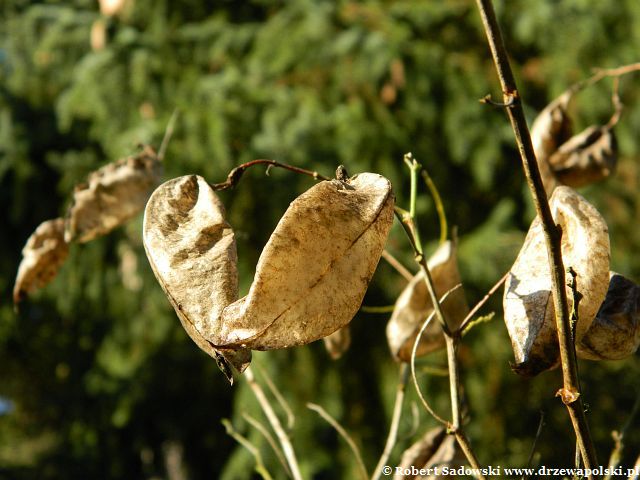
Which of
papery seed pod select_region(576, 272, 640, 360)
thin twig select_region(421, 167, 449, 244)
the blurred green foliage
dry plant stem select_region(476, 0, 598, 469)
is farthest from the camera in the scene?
the blurred green foliage

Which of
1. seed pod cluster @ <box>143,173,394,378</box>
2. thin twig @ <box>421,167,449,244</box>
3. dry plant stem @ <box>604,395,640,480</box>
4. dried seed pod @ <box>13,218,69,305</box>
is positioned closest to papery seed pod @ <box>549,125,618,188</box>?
thin twig @ <box>421,167,449,244</box>

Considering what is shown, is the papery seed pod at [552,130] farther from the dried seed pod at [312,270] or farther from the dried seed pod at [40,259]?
the dried seed pod at [40,259]

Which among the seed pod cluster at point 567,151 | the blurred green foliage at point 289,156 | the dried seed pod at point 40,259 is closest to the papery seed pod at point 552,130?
the seed pod cluster at point 567,151

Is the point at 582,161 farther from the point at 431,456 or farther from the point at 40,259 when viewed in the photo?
the point at 40,259

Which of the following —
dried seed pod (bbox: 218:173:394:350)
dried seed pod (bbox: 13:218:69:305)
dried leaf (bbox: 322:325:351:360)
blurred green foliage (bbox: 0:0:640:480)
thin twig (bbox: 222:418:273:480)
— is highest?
dried seed pod (bbox: 218:173:394:350)

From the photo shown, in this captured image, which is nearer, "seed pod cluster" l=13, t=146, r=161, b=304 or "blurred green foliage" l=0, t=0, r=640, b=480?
"seed pod cluster" l=13, t=146, r=161, b=304

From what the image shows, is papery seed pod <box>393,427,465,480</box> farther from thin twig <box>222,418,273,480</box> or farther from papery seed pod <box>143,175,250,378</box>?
papery seed pod <box>143,175,250,378</box>

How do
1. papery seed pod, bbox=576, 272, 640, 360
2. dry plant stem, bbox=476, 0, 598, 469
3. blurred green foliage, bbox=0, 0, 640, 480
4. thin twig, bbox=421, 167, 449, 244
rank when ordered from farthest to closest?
1. blurred green foliage, bbox=0, 0, 640, 480
2. thin twig, bbox=421, 167, 449, 244
3. papery seed pod, bbox=576, 272, 640, 360
4. dry plant stem, bbox=476, 0, 598, 469

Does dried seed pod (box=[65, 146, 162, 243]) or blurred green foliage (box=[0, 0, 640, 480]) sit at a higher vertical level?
dried seed pod (box=[65, 146, 162, 243])
